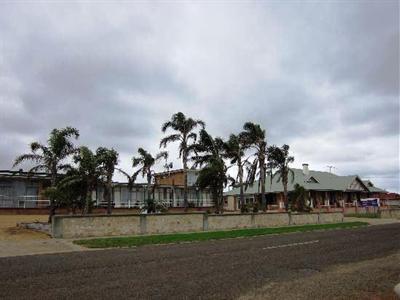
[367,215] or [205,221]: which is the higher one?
[205,221]

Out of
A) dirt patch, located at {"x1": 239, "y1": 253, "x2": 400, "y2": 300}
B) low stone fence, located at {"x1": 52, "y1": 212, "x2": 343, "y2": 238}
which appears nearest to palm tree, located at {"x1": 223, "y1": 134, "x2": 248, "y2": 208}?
low stone fence, located at {"x1": 52, "y1": 212, "x2": 343, "y2": 238}

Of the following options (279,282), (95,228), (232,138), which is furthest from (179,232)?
(279,282)

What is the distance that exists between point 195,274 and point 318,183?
57.3 metres

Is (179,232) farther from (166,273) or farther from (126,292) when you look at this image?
(126,292)

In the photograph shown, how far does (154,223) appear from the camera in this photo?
1056 inches

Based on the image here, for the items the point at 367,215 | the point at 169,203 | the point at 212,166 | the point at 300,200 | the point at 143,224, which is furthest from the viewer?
the point at 169,203

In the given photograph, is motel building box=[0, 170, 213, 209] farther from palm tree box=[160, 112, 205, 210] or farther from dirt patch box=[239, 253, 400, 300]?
dirt patch box=[239, 253, 400, 300]

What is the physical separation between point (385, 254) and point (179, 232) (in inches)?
568

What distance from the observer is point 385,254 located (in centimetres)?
1545

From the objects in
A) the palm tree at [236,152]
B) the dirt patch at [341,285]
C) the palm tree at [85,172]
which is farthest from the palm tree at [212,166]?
the dirt patch at [341,285]

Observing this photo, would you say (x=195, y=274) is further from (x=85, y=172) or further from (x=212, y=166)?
(x=212, y=166)

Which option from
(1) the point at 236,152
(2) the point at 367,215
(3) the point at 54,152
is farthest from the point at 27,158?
(2) the point at 367,215

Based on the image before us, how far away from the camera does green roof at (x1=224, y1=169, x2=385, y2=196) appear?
209ft

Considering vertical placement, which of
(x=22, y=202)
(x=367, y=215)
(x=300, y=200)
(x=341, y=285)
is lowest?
(x=341, y=285)
